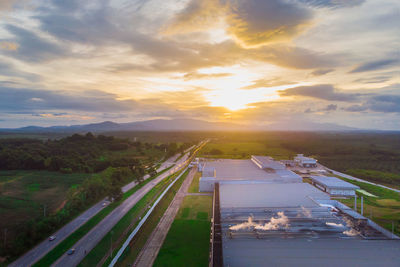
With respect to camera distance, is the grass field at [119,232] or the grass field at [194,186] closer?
the grass field at [119,232]

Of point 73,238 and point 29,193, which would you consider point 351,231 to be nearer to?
point 73,238

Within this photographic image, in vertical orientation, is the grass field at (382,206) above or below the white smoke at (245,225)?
below

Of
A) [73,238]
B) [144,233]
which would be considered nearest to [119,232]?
[144,233]

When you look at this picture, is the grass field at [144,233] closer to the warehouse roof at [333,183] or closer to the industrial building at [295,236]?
the industrial building at [295,236]

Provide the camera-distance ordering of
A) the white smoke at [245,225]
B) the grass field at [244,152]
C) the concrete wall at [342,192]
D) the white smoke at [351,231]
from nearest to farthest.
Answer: the white smoke at [351,231] < the white smoke at [245,225] < the concrete wall at [342,192] < the grass field at [244,152]

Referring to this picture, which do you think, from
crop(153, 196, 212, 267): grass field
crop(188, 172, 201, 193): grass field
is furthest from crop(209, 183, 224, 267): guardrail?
crop(188, 172, 201, 193): grass field

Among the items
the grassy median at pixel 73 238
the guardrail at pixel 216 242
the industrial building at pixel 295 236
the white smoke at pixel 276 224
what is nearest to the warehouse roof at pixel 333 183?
the industrial building at pixel 295 236

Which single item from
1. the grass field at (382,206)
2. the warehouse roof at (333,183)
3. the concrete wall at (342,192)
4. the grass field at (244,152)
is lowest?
the grass field at (382,206)
